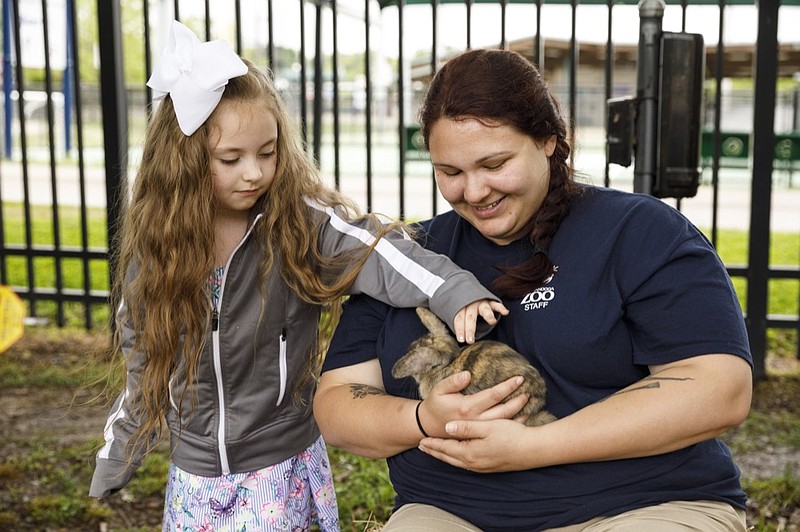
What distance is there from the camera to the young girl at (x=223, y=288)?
2668 mm

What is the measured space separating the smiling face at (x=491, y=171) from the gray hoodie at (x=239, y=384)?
17.4 inches

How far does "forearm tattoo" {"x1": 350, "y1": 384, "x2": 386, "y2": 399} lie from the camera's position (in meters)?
2.42

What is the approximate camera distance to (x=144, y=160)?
9.32 feet

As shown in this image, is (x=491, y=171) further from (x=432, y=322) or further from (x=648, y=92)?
(x=648, y=92)

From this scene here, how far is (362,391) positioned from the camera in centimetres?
243

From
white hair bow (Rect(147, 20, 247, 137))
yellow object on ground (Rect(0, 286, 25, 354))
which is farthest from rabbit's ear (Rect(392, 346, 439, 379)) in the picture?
yellow object on ground (Rect(0, 286, 25, 354))

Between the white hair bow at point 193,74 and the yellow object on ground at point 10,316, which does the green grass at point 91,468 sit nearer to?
the yellow object on ground at point 10,316

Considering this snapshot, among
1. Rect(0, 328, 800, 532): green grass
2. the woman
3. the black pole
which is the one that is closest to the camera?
the woman

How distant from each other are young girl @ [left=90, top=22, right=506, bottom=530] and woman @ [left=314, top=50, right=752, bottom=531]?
422 millimetres

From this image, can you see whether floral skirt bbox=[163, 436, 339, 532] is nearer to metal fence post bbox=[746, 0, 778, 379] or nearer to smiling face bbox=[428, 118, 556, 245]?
smiling face bbox=[428, 118, 556, 245]

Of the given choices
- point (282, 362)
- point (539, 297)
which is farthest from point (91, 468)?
point (539, 297)

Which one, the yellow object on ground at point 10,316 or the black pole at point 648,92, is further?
the yellow object on ground at point 10,316

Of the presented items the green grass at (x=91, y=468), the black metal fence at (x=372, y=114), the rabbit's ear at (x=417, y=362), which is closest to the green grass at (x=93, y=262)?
the black metal fence at (x=372, y=114)

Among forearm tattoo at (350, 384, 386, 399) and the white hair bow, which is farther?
the white hair bow
